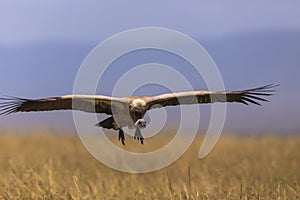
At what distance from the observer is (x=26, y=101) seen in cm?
918

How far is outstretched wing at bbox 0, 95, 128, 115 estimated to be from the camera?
912 cm

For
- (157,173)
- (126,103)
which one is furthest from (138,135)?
(157,173)

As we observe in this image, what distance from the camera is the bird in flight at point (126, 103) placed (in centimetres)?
924

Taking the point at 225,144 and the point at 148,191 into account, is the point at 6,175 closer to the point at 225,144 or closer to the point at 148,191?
the point at 148,191

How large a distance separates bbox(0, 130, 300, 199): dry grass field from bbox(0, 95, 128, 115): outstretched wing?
0.71 metres

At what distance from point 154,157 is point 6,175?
525 cm

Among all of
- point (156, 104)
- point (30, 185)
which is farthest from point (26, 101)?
point (156, 104)

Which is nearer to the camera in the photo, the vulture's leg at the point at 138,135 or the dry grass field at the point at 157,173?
the dry grass field at the point at 157,173

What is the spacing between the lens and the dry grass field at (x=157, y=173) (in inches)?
333

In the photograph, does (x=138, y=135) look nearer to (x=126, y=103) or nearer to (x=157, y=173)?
(x=126, y=103)

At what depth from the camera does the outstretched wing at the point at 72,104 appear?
9117 millimetres

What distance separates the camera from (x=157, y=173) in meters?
13.3

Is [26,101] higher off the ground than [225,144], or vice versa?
[225,144]

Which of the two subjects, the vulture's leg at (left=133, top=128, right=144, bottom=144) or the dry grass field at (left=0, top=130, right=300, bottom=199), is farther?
the vulture's leg at (left=133, top=128, right=144, bottom=144)
